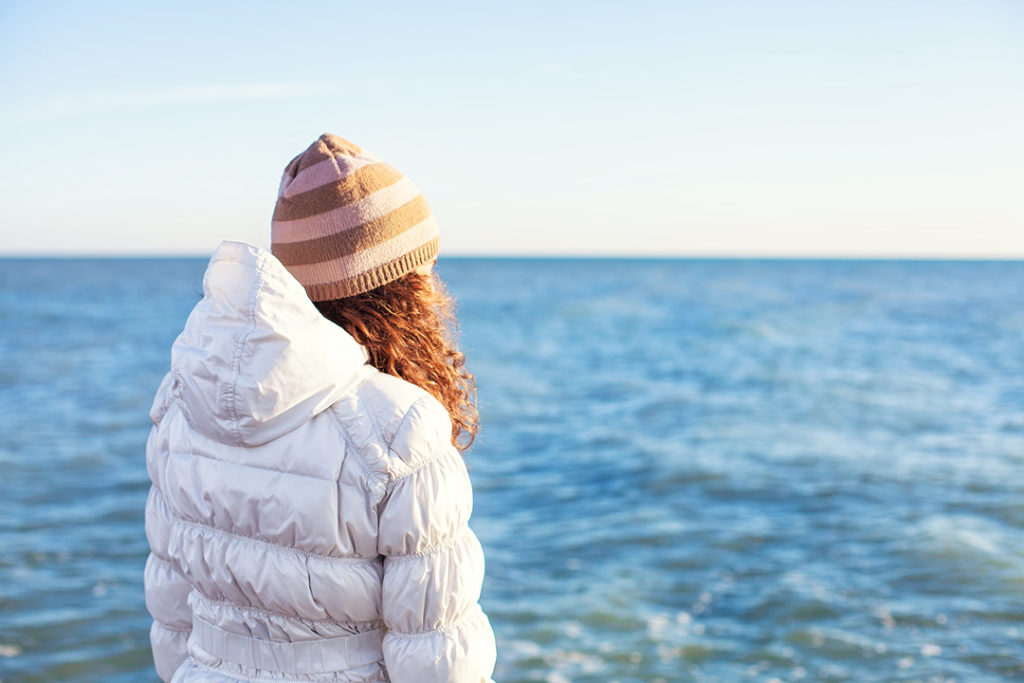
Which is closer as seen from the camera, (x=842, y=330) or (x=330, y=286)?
(x=330, y=286)

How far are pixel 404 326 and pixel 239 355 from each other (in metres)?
0.44

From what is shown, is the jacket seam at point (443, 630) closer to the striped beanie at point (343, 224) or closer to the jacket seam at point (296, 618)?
the jacket seam at point (296, 618)

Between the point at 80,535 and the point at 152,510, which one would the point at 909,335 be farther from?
the point at 152,510

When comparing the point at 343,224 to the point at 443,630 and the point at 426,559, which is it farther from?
the point at 443,630

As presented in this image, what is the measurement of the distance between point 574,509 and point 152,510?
21.3 ft

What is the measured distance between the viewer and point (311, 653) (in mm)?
1572

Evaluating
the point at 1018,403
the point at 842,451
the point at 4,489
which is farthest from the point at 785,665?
the point at 1018,403

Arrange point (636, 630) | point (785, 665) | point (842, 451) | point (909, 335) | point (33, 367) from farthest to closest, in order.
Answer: point (909, 335) → point (33, 367) → point (842, 451) → point (636, 630) → point (785, 665)

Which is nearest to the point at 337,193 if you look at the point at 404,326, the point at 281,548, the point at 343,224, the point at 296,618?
the point at 343,224

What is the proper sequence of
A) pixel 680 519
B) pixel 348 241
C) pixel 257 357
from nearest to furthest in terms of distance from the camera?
pixel 257 357 < pixel 348 241 < pixel 680 519

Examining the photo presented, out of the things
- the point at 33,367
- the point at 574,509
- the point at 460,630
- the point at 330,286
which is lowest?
the point at 33,367

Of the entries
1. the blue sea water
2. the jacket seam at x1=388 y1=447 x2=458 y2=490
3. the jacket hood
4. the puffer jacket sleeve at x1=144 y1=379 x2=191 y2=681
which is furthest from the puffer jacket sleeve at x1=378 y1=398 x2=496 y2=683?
the blue sea water

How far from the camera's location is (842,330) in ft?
83.1

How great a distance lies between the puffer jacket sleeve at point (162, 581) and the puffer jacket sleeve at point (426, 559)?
57 cm
